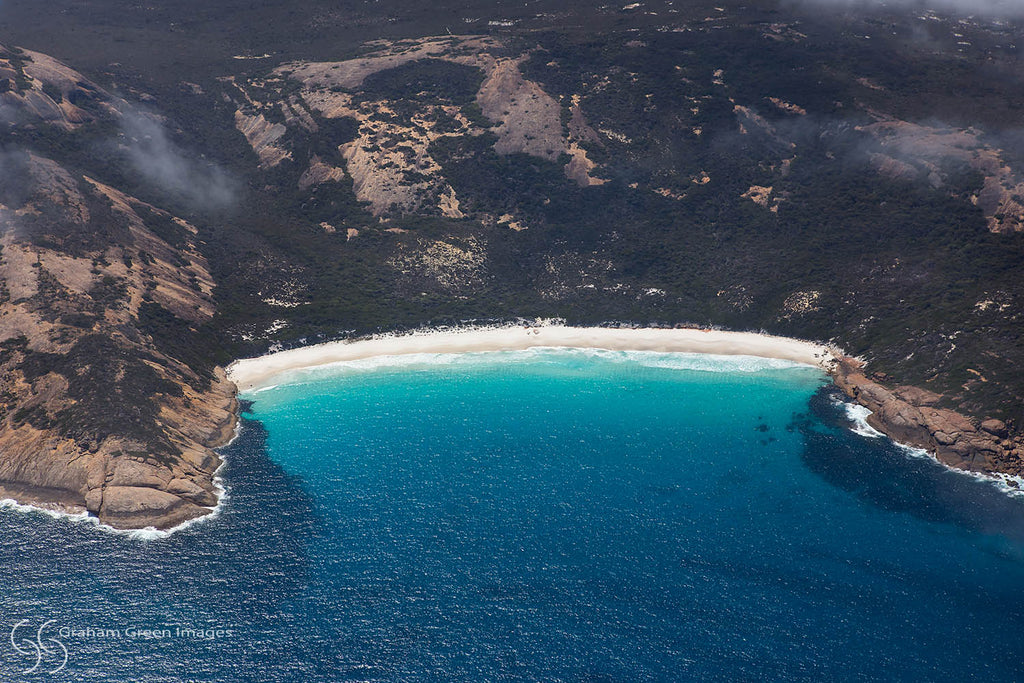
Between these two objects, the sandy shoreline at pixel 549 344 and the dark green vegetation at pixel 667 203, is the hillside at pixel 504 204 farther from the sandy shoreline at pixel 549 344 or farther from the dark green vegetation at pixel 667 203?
the sandy shoreline at pixel 549 344

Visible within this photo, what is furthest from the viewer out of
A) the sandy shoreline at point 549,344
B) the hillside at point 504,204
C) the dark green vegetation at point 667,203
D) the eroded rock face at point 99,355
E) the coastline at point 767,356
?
the dark green vegetation at point 667,203

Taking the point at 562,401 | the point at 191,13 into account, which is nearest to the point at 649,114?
the point at 562,401

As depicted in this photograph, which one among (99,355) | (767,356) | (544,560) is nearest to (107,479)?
(99,355)

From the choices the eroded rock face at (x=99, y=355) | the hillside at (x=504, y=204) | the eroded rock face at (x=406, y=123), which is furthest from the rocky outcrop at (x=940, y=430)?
the eroded rock face at (x=99, y=355)

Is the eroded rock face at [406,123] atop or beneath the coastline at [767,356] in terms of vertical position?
atop

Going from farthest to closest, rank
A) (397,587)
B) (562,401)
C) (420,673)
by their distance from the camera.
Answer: (562,401)
(397,587)
(420,673)

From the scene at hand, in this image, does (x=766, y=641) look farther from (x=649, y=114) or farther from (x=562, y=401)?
(x=649, y=114)

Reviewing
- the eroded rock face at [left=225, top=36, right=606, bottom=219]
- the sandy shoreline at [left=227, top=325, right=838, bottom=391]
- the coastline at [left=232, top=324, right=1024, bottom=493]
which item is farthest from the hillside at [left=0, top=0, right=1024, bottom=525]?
the sandy shoreline at [left=227, top=325, right=838, bottom=391]
